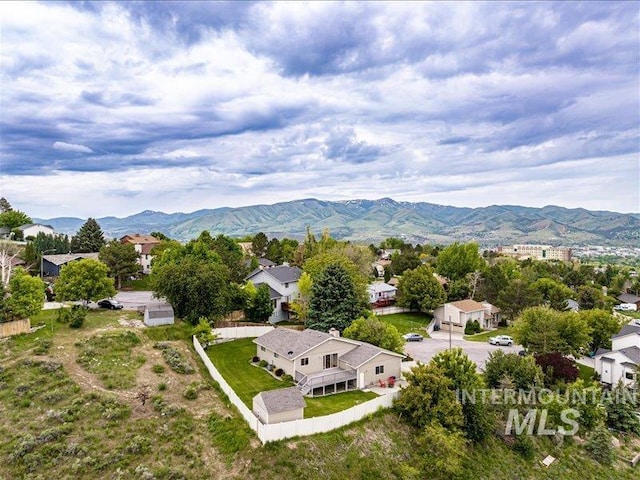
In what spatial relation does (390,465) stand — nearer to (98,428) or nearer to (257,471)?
(257,471)

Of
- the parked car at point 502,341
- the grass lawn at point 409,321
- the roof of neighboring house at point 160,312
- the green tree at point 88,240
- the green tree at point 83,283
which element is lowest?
the parked car at point 502,341

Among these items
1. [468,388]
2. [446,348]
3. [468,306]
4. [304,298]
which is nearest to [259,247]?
[304,298]

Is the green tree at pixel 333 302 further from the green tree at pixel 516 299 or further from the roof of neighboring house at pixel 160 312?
the green tree at pixel 516 299

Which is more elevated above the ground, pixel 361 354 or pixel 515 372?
pixel 361 354

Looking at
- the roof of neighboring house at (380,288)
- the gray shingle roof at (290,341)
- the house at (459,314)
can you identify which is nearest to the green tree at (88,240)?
the roof of neighboring house at (380,288)

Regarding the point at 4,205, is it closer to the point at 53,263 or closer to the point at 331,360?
the point at 53,263

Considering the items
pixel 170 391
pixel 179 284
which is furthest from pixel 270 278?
pixel 170 391
